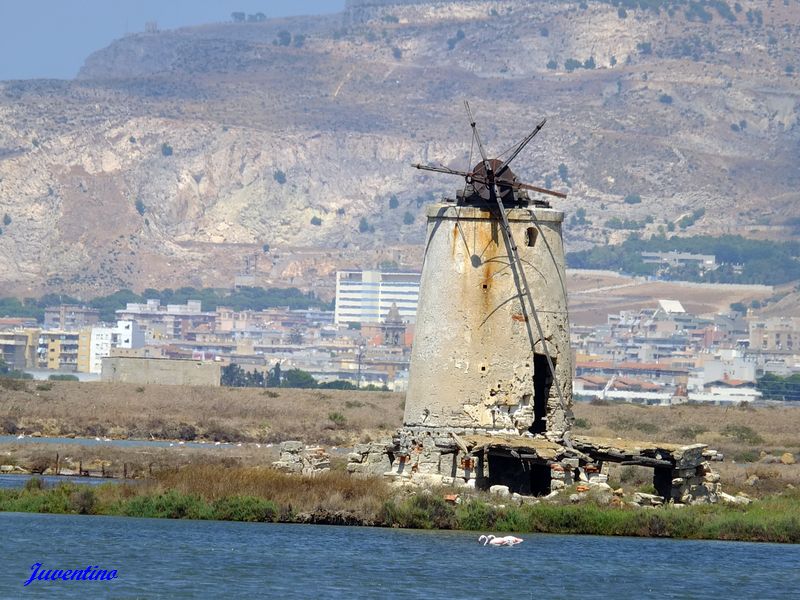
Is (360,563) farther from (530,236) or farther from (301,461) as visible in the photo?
(530,236)

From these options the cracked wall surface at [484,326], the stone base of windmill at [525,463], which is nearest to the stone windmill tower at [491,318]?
the cracked wall surface at [484,326]

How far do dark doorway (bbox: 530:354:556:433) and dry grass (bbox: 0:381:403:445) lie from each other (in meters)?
32.6

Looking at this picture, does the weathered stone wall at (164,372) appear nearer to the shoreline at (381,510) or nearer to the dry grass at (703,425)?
the dry grass at (703,425)

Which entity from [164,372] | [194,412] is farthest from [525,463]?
[164,372]

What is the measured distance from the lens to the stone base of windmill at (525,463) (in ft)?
117

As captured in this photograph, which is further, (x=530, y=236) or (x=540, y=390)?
(x=540, y=390)

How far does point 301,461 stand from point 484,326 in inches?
162

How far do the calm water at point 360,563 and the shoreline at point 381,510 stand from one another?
1.41 ft

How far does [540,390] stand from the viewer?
37719 mm

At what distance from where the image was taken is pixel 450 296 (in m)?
36.9

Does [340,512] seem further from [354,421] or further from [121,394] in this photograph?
[121,394]

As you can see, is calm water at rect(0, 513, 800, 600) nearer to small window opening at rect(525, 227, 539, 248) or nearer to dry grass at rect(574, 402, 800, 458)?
small window opening at rect(525, 227, 539, 248)

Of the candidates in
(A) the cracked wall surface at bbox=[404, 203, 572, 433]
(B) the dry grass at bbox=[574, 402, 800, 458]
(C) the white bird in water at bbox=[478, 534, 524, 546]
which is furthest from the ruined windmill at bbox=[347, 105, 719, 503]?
(B) the dry grass at bbox=[574, 402, 800, 458]

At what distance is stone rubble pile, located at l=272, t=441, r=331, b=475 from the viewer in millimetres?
37719
